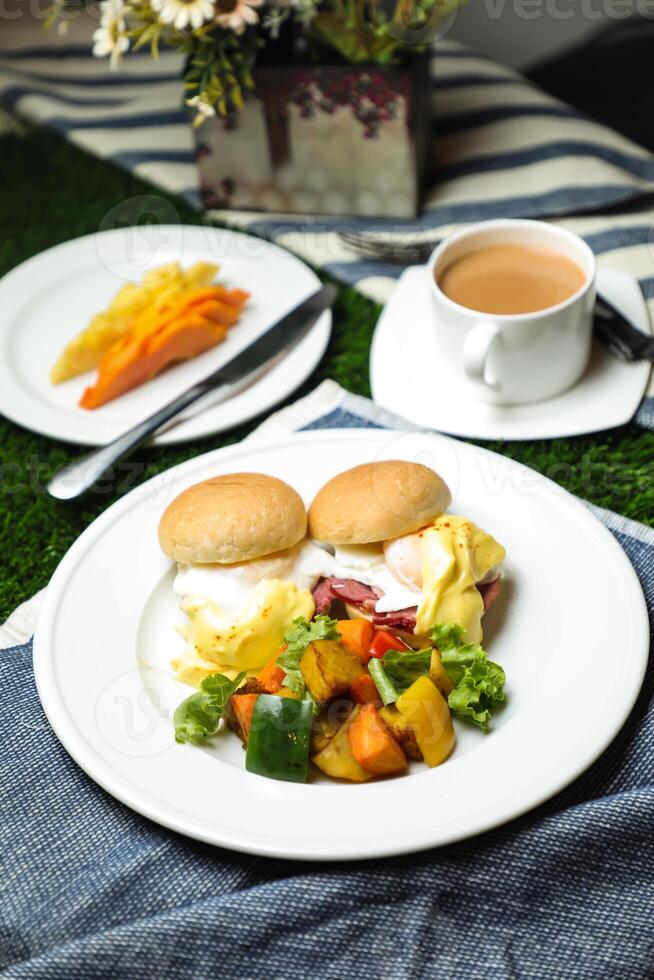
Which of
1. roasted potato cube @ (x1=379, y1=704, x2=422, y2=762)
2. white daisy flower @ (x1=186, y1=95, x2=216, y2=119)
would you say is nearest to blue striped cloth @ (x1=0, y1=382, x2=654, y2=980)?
roasted potato cube @ (x1=379, y1=704, x2=422, y2=762)

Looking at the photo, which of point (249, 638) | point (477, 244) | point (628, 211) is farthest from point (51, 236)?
point (249, 638)

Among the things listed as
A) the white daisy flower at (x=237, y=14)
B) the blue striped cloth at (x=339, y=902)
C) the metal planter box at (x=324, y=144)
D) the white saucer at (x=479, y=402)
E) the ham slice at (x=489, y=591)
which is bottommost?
the blue striped cloth at (x=339, y=902)

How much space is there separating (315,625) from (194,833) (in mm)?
259

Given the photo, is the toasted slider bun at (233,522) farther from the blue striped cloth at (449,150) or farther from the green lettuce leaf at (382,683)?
the blue striped cloth at (449,150)

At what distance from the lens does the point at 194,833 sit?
42.3 inches

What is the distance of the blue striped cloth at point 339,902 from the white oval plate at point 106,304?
0.72 m

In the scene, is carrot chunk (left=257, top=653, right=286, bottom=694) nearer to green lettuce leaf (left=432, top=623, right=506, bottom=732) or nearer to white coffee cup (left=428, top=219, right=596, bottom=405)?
green lettuce leaf (left=432, top=623, right=506, bottom=732)

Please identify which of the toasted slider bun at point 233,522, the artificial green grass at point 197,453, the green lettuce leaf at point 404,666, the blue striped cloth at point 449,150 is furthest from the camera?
Result: the blue striped cloth at point 449,150

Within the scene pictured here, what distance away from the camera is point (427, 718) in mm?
1135

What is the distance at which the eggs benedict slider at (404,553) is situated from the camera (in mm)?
1234

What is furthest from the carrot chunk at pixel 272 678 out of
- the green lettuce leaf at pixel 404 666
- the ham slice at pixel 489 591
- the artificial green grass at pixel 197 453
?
the artificial green grass at pixel 197 453

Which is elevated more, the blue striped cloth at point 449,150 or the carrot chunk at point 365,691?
the blue striped cloth at point 449,150

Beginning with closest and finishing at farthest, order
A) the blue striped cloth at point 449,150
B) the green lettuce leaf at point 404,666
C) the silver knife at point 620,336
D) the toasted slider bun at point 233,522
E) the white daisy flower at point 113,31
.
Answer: the green lettuce leaf at point 404,666, the toasted slider bun at point 233,522, the silver knife at point 620,336, the white daisy flower at point 113,31, the blue striped cloth at point 449,150

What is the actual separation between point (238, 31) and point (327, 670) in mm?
1184
